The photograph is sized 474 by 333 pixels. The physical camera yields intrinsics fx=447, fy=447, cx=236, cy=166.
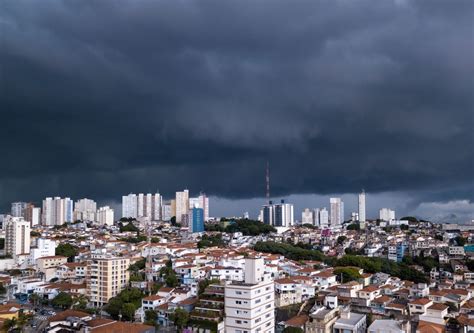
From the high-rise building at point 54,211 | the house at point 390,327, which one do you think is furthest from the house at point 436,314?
the high-rise building at point 54,211

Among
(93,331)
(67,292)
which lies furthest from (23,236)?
(93,331)

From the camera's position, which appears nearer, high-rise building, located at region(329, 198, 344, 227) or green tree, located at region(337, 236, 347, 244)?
green tree, located at region(337, 236, 347, 244)

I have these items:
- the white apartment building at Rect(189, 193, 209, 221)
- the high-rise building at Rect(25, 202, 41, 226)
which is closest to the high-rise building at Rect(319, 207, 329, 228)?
the white apartment building at Rect(189, 193, 209, 221)

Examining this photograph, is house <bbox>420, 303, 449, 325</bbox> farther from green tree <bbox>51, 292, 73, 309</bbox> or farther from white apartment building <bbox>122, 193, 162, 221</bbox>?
white apartment building <bbox>122, 193, 162, 221</bbox>

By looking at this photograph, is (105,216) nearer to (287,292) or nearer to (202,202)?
(202,202)

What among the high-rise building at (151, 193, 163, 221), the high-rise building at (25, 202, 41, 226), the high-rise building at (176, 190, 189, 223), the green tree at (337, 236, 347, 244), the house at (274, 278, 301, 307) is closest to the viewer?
the house at (274, 278, 301, 307)

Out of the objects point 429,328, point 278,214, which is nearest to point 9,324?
point 429,328
